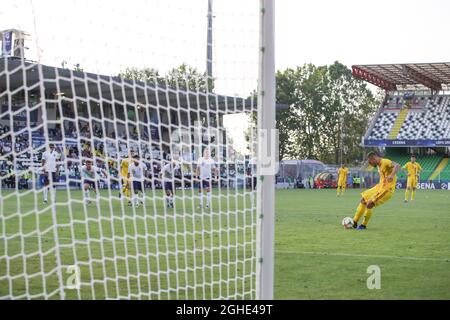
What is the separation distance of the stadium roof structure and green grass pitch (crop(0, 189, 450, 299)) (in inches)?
1494

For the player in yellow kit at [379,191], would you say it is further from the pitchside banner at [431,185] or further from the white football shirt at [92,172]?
the pitchside banner at [431,185]

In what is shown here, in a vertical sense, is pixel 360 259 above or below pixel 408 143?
below

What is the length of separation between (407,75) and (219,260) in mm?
46802

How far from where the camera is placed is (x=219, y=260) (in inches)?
340

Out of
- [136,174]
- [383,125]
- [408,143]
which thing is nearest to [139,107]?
[136,174]

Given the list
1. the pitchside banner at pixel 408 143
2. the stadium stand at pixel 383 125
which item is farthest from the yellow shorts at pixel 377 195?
the stadium stand at pixel 383 125

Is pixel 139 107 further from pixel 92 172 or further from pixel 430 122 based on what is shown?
pixel 430 122

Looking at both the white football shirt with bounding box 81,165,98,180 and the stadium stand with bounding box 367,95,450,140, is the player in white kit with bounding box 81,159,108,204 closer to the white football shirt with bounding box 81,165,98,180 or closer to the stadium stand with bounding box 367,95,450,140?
the white football shirt with bounding box 81,165,98,180

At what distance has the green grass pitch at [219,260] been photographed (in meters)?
6.95

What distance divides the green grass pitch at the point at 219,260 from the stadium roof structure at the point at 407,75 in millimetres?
37956

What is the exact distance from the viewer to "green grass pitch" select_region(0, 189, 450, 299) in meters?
6.95

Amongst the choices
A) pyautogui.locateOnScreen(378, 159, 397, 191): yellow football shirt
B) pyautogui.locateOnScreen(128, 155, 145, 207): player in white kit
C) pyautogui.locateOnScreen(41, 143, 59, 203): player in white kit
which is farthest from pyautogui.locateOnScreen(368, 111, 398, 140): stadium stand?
pyautogui.locateOnScreen(378, 159, 397, 191): yellow football shirt
